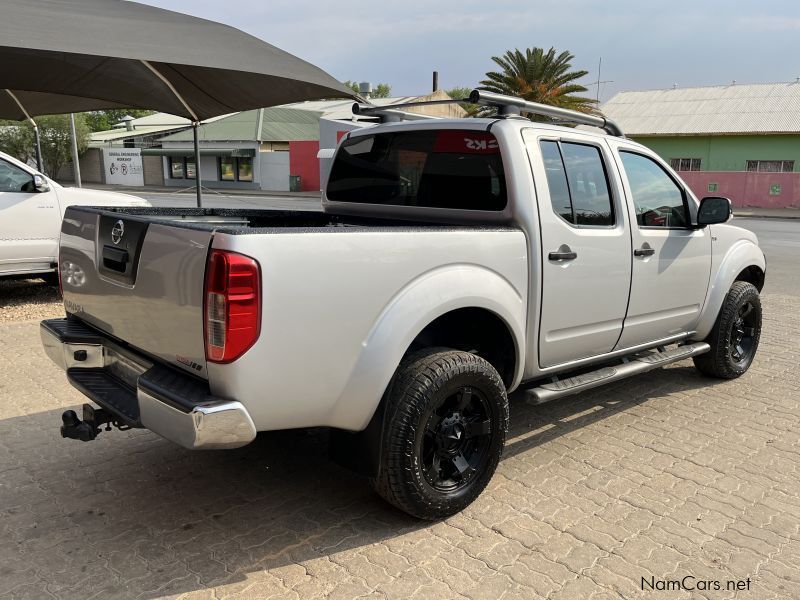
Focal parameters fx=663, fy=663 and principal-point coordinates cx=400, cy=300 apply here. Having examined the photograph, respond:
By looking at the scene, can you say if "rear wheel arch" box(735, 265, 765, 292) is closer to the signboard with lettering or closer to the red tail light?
the red tail light

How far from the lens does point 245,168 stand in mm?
41125

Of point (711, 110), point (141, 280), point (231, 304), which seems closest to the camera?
point (231, 304)

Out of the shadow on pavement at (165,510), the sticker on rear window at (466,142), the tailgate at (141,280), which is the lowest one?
the shadow on pavement at (165,510)

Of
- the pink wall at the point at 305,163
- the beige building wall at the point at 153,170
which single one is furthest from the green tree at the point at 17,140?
the pink wall at the point at 305,163

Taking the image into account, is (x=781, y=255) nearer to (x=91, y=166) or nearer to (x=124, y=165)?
(x=124, y=165)

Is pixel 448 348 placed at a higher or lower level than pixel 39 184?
lower

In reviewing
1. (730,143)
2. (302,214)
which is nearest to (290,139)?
(730,143)

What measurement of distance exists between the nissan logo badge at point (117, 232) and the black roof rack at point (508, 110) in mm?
1691

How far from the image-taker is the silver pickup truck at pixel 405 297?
2525 mm

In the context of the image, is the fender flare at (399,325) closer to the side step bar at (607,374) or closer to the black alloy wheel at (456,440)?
the black alloy wheel at (456,440)

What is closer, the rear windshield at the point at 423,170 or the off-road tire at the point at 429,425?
the off-road tire at the point at 429,425

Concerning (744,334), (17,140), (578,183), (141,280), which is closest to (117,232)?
(141,280)

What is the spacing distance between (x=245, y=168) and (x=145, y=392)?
132 feet

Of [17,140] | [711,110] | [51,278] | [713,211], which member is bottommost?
[51,278]
